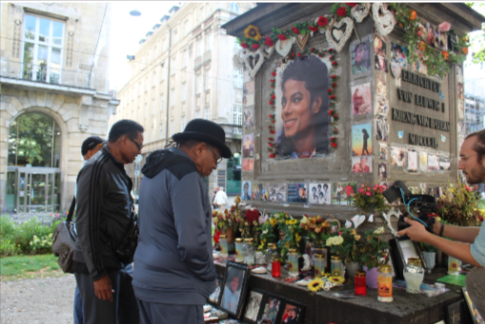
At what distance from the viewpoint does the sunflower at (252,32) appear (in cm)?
577

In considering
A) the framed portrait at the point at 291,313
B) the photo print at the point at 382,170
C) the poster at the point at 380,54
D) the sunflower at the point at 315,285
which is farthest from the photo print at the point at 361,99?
the framed portrait at the point at 291,313

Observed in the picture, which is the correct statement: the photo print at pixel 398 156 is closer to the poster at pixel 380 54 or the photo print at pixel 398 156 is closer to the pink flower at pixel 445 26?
the poster at pixel 380 54

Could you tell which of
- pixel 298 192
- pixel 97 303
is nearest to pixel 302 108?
pixel 298 192

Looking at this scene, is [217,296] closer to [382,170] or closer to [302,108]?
[382,170]

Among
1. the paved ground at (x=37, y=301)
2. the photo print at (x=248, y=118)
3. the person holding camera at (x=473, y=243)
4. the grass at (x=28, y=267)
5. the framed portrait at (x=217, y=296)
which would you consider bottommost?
the paved ground at (x=37, y=301)

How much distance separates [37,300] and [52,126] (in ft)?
45.0

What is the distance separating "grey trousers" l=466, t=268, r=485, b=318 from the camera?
2555mm

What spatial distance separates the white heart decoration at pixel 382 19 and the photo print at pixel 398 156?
1413 millimetres

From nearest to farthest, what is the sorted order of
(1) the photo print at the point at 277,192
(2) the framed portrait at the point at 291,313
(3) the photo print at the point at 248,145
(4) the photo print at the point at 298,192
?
(2) the framed portrait at the point at 291,313
(4) the photo print at the point at 298,192
(1) the photo print at the point at 277,192
(3) the photo print at the point at 248,145

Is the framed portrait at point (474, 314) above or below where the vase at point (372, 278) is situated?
below

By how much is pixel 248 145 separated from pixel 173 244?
394 cm

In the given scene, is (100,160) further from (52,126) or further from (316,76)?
(52,126)

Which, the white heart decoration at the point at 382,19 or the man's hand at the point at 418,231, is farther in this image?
the white heart decoration at the point at 382,19

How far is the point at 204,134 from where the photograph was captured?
239cm
